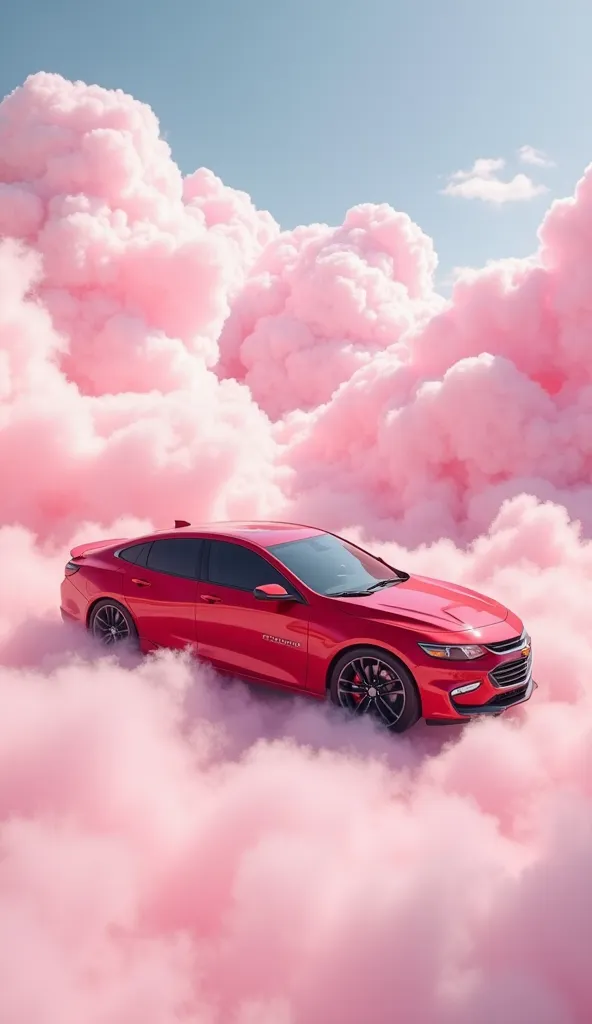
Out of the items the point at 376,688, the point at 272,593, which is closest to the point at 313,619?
the point at 272,593

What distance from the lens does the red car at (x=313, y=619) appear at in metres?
5.04

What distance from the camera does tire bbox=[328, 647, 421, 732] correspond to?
5062mm

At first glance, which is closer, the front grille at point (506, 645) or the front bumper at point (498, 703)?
the front bumper at point (498, 703)

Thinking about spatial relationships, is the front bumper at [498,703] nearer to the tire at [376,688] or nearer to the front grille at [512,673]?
the front grille at [512,673]

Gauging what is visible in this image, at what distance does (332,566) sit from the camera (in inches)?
234

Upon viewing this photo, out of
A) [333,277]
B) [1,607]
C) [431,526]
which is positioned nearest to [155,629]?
[1,607]

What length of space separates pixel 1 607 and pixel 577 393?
10825 mm

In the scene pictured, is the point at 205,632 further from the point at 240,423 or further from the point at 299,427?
the point at 299,427

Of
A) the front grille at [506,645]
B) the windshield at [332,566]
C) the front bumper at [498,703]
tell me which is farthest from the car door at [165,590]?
the front grille at [506,645]

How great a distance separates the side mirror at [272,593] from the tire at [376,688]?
58cm

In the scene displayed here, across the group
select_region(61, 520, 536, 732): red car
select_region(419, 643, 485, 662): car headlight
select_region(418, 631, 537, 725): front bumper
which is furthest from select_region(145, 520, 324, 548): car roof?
select_region(418, 631, 537, 725): front bumper

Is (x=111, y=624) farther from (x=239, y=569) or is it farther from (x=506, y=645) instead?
(x=506, y=645)

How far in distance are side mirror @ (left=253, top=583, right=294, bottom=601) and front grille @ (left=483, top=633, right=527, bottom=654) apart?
142 centimetres

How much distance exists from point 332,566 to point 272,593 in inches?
29.5
